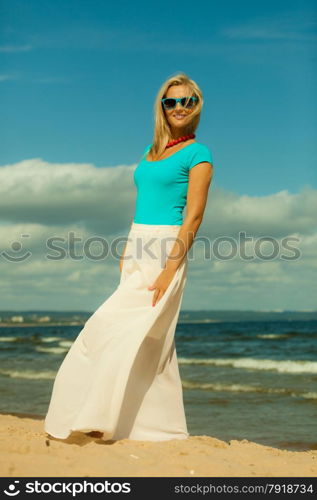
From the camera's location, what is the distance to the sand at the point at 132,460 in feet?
10.2

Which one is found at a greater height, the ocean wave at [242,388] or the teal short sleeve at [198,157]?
the teal short sleeve at [198,157]

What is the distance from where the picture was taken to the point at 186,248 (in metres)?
3.78

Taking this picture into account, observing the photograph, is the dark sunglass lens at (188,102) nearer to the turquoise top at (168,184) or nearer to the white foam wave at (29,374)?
the turquoise top at (168,184)

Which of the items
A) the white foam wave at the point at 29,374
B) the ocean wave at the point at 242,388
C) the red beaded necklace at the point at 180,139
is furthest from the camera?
the white foam wave at the point at 29,374

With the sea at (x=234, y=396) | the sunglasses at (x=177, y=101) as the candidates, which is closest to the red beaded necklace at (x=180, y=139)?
the sunglasses at (x=177, y=101)

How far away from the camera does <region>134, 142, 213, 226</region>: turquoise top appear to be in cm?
380

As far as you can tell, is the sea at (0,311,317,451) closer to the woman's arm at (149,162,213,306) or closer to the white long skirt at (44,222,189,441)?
the white long skirt at (44,222,189,441)

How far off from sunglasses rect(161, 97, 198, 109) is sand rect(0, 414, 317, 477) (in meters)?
2.11

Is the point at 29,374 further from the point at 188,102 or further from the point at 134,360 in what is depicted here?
the point at 188,102

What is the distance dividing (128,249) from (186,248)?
0.44 metres

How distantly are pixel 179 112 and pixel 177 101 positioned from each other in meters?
0.07

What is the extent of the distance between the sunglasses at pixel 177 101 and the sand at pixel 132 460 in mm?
2113

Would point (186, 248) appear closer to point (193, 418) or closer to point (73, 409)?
point (73, 409)

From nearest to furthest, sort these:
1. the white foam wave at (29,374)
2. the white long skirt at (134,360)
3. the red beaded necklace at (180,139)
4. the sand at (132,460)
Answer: the sand at (132,460)
the white long skirt at (134,360)
the red beaded necklace at (180,139)
the white foam wave at (29,374)
